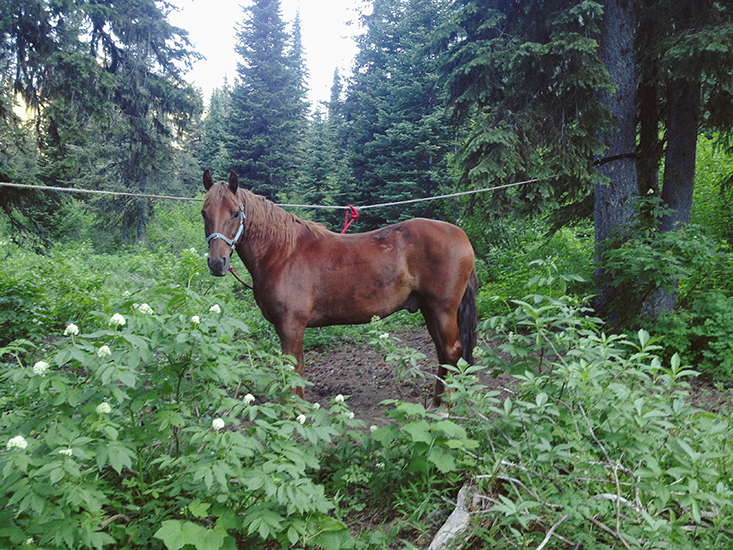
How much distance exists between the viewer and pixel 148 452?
2.32 m

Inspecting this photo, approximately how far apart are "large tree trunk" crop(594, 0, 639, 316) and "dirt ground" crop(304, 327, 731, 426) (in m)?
1.48

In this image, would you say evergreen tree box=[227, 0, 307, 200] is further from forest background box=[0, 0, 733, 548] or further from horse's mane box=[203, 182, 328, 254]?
horse's mane box=[203, 182, 328, 254]

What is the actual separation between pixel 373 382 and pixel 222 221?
115 inches

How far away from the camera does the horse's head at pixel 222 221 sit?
10.1 feet

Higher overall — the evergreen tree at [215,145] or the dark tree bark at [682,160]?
the evergreen tree at [215,145]

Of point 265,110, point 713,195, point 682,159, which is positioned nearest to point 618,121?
point 682,159

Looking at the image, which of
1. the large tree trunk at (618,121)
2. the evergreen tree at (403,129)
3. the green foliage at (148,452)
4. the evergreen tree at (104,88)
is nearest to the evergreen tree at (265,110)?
the evergreen tree at (403,129)

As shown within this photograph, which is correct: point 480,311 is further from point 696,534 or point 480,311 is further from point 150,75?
point 150,75

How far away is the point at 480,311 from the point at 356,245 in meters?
3.73

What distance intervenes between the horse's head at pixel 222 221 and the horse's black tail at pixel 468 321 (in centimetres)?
215

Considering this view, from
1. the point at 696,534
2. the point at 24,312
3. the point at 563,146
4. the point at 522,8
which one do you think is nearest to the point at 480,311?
the point at 563,146

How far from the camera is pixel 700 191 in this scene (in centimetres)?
602

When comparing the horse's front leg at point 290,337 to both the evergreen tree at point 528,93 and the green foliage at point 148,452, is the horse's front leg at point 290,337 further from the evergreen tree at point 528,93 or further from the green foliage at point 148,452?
Answer: the evergreen tree at point 528,93

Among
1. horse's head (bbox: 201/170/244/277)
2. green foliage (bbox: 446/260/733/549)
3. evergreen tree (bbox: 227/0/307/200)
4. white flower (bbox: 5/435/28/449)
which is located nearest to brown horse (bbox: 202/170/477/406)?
horse's head (bbox: 201/170/244/277)
